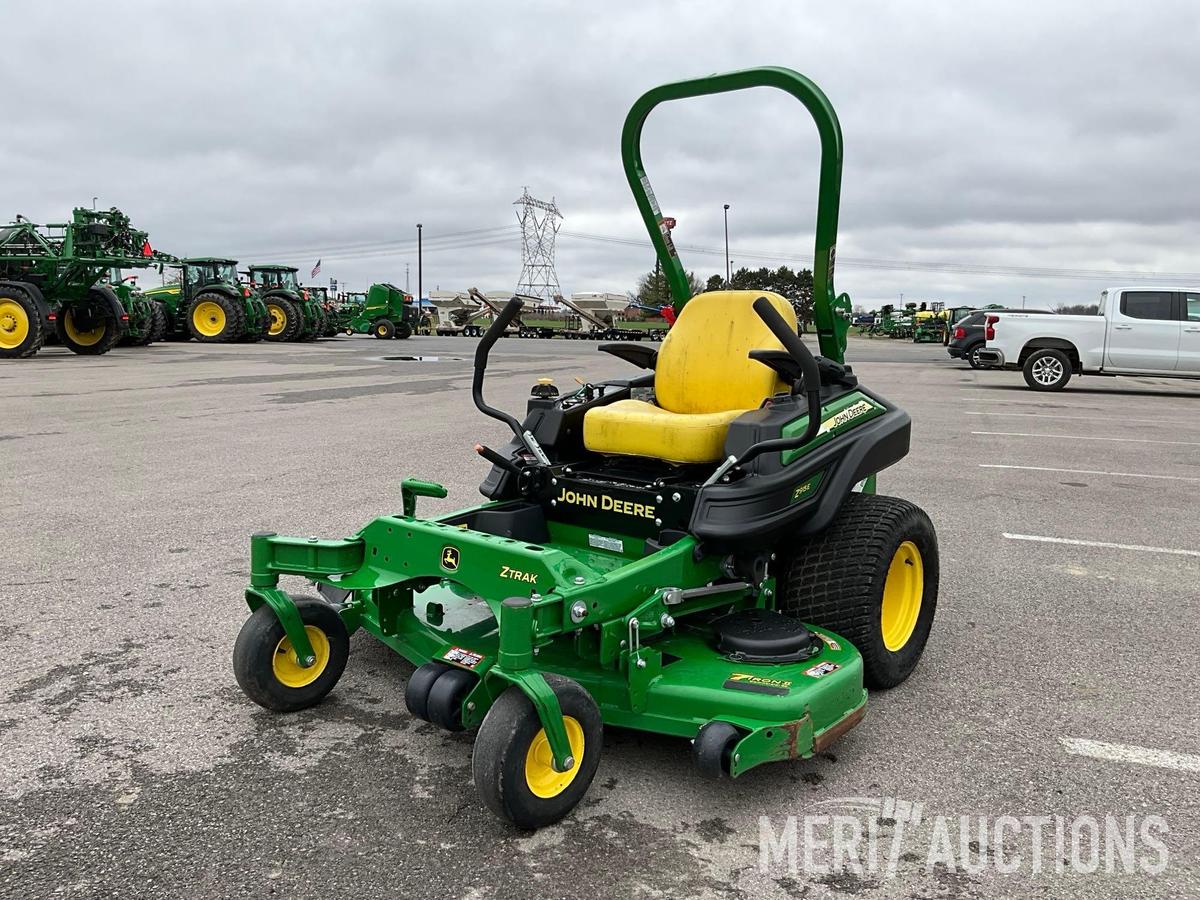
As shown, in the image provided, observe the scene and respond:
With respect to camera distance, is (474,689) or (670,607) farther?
(670,607)

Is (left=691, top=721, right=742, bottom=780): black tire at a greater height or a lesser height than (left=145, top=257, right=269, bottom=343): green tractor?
lesser

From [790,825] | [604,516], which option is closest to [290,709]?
[604,516]

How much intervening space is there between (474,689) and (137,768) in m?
1.05

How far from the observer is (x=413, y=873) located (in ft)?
7.68

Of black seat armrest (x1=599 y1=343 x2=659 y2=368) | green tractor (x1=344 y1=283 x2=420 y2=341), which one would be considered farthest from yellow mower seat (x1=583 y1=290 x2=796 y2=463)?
green tractor (x1=344 y1=283 x2=420 y2=341)

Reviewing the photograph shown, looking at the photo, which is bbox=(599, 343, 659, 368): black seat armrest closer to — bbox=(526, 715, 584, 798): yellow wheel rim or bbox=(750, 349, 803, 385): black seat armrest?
bbox=(750, 349, 803, 385): black seat armrest

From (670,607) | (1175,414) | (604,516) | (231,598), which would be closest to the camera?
(670,607)

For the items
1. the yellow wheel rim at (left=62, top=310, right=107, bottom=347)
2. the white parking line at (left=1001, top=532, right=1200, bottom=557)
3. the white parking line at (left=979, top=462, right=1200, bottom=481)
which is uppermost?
the yellow wheel rim at (left=62, top=310, right=107, bottom=347)

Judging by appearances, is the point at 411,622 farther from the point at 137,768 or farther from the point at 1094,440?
the point at 1094,440

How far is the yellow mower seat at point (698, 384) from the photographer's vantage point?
11.9ft

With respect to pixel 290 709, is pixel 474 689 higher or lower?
higher

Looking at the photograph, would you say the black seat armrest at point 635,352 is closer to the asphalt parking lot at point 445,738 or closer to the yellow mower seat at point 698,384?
the yellow mower seat at point 698,384

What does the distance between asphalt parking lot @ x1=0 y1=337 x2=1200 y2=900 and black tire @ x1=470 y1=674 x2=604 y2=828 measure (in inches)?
3.5

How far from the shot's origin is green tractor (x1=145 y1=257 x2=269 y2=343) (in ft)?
91.2
